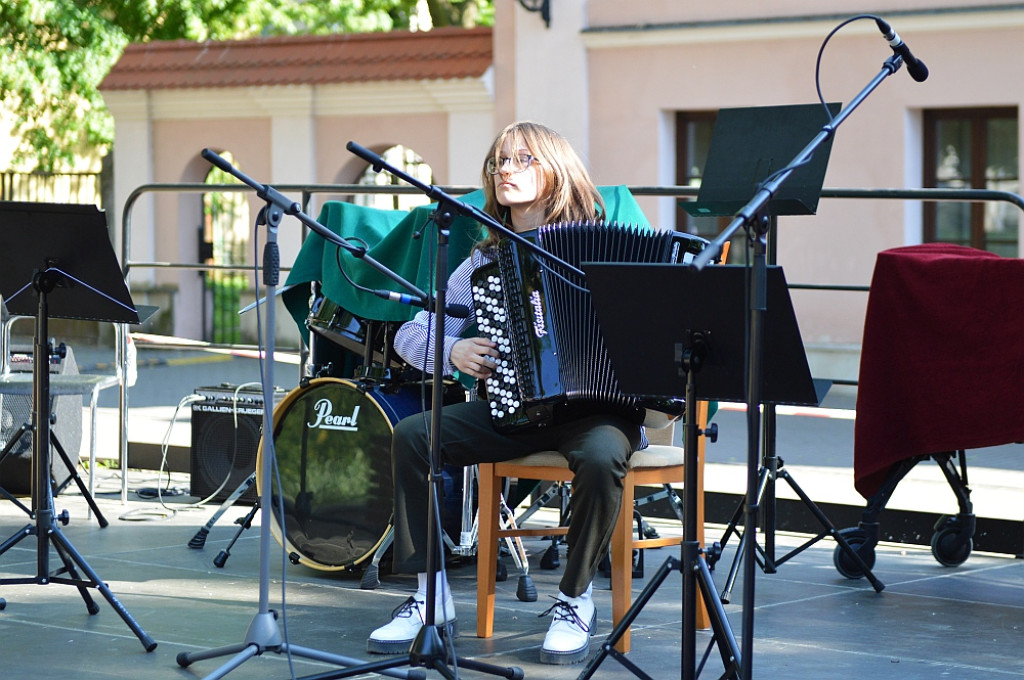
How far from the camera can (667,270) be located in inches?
137

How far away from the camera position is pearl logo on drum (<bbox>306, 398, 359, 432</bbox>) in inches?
205

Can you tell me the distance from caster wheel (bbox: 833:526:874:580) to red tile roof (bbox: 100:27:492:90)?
9.58 meters

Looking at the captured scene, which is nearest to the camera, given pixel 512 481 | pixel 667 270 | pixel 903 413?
pixel 667 270

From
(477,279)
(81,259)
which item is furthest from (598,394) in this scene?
(81,259)

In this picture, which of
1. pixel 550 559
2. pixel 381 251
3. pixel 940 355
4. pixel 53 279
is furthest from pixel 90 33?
pixel 940 355

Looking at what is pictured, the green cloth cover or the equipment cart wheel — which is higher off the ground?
the green cloth cover

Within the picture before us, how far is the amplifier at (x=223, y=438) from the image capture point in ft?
21.4

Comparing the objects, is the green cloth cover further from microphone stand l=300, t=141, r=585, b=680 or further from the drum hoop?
microphone stand l=300, t=141, r=585, b=680

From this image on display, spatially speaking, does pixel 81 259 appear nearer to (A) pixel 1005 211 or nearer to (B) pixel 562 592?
(B) pixel 562 592

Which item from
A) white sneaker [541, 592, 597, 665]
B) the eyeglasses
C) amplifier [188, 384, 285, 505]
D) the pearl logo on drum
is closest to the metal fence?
amplifier [188, 384, 285, 505]

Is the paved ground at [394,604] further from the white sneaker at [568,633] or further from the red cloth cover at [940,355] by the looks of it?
the red cloth cover at [940,355]

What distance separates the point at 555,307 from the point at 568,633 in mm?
944

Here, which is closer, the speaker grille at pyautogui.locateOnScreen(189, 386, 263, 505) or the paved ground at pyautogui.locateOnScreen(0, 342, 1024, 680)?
the paved ground at pyautogui.locateOnScreen(0, 342, 1024, 680)

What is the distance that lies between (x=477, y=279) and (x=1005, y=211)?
9.95 meters
